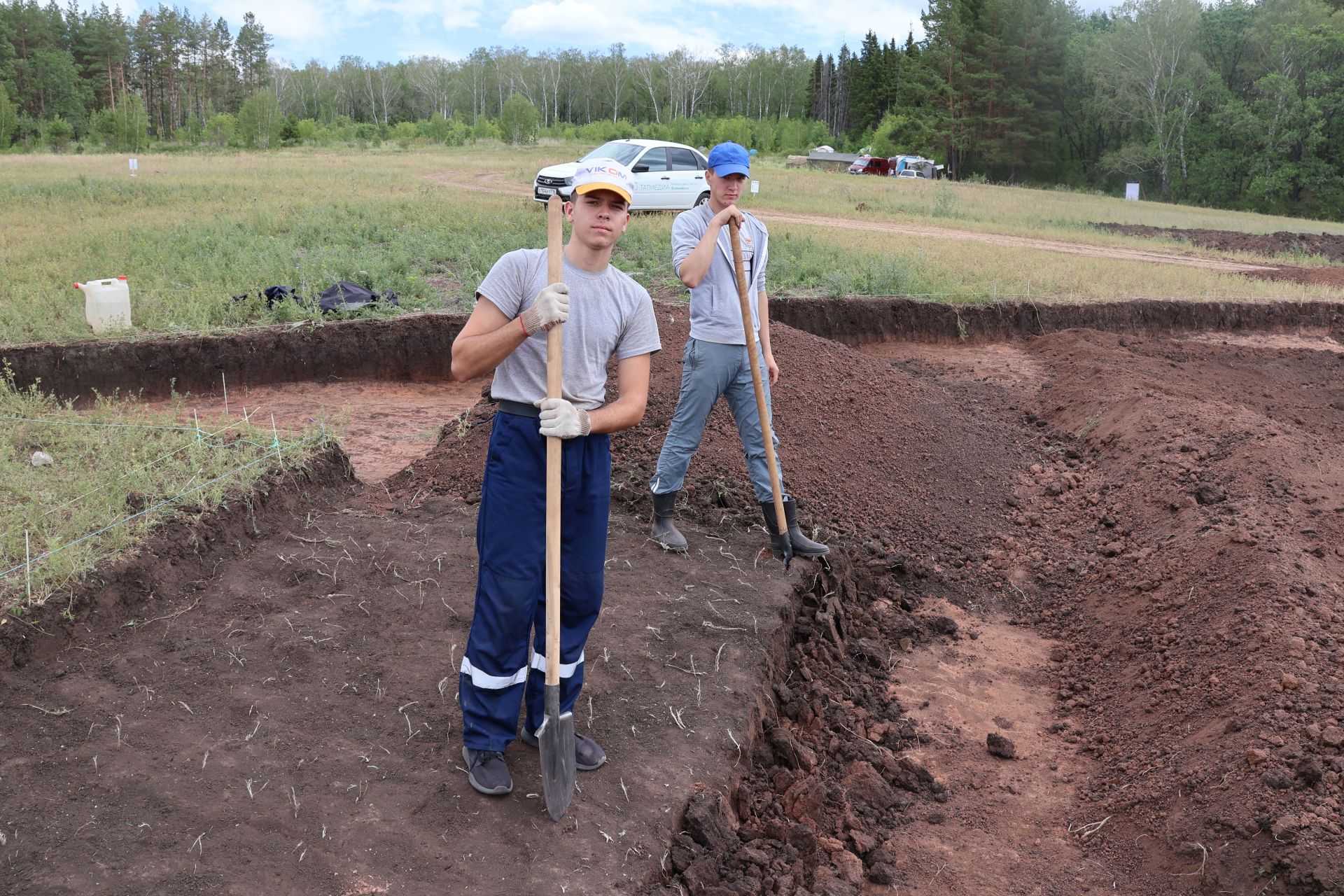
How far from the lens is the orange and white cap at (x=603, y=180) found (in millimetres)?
3096

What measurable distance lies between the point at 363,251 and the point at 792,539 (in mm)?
9013

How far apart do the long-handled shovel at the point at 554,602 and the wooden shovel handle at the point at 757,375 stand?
1.85 m

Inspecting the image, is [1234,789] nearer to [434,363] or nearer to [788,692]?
[788,692]

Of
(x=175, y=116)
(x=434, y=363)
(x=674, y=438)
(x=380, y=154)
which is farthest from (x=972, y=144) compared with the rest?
(x=175, y=116)

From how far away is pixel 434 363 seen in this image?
1025cm

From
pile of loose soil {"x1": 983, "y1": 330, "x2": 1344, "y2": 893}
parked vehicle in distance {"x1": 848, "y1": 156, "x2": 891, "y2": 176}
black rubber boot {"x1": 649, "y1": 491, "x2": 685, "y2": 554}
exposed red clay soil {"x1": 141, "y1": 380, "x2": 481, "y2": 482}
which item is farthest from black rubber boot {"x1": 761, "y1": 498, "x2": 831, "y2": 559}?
parked vehicle in distance {"x1": 848, "y1": 156, "x2": 891, "y2": 176}

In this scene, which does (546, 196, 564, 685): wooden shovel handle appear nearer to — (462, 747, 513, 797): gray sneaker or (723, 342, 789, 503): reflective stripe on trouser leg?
(462, 747, 513, 797): gray sneaker

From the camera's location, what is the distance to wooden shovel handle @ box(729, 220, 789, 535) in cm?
496

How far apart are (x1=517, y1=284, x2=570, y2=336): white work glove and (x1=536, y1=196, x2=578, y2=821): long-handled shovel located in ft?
0.17

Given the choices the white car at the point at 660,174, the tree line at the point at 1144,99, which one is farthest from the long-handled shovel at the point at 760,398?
the tree line at the point at 1144,99

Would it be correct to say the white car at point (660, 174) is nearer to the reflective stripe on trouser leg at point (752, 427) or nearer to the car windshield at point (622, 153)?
the car windshield at point (622, 153)

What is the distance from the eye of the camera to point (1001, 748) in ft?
15.0

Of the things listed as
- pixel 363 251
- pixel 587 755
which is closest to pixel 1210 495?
pixel 587 755

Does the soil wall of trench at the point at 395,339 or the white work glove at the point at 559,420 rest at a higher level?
the white work glove at the point at 559,420
